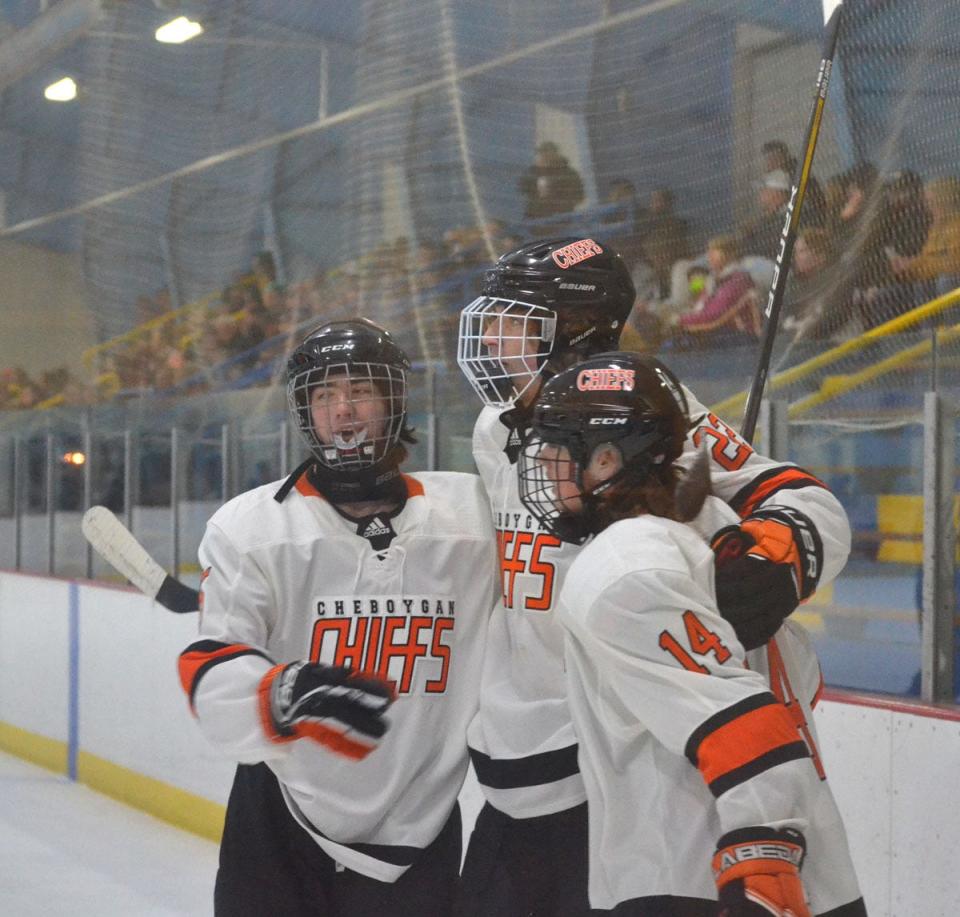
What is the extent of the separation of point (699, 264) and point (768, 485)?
1.54 m

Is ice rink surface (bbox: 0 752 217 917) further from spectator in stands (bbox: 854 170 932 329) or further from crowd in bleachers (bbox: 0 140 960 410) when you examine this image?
spectator in stands (bbox: 854 170 932 329)

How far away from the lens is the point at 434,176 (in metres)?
3.63

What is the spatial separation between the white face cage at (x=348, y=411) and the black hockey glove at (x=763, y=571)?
18.0 inches

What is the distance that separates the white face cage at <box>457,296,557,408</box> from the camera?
1492 millimetres

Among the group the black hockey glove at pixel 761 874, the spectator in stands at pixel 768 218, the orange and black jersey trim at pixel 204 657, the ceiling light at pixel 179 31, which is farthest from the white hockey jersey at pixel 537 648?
the ceiling light at pixel 179 31

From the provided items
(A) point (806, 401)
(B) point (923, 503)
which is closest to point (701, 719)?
(B) point (923, 503)

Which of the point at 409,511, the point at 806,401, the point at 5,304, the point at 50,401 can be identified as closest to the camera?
the point at 409,511

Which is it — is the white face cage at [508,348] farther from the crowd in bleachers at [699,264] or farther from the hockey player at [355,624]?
the crowd in bleachers at [699,264]

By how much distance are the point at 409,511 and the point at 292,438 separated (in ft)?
7.04

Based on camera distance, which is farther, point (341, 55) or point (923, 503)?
point (341, 55)

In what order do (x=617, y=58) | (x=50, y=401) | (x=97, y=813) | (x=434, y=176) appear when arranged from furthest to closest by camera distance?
(x=50, y=401), (x=97, y=813), (x=434, y=176), (x=617, y=58)

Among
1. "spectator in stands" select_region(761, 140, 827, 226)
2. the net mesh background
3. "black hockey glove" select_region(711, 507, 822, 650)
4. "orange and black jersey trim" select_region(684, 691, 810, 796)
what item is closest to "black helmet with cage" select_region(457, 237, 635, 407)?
"black hockey glove" select_region(711, 507, 822, 650)

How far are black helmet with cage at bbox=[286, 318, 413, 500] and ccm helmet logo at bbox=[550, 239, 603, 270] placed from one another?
23cm

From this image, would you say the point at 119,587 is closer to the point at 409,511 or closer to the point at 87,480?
the point at 87,480
